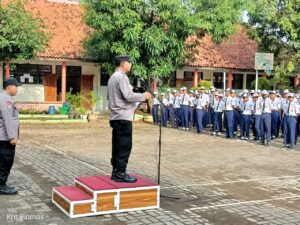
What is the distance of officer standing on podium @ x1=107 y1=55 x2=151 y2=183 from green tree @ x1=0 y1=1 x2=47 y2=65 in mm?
12361

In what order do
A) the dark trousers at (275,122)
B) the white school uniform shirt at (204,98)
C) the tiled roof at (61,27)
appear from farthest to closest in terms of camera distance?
1. the tiled roof at (61,27)
2. the white school uniform shirt at (204,98)
3. the dark trousers at (275,122)

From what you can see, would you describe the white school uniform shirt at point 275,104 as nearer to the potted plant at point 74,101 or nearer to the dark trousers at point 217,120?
the dark trousers at point 217,120

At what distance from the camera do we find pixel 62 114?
2131 cm

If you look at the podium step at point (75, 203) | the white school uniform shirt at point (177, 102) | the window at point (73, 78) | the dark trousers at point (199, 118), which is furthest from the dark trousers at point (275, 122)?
the window at point (73, 78)

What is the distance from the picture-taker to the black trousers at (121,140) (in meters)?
6.47

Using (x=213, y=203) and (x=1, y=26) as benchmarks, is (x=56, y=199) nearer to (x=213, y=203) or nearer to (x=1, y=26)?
(x=213, y=203)

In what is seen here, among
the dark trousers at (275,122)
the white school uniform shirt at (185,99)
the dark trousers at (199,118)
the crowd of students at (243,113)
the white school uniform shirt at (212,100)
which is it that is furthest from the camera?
the white school uniform shirt at (185,99)

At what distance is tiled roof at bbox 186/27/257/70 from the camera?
26641 mm

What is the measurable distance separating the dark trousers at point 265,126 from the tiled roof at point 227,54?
10.9 metres

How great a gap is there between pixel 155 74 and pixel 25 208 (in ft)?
47.1

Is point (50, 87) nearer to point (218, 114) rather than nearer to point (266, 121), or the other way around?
point (218, 114)

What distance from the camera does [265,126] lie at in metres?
14.4

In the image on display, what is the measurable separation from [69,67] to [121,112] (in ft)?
62.5

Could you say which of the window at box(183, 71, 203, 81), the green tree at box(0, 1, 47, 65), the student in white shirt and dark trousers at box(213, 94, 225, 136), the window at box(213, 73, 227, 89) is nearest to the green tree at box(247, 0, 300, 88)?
the window at box(213, 73, 227, 89)
